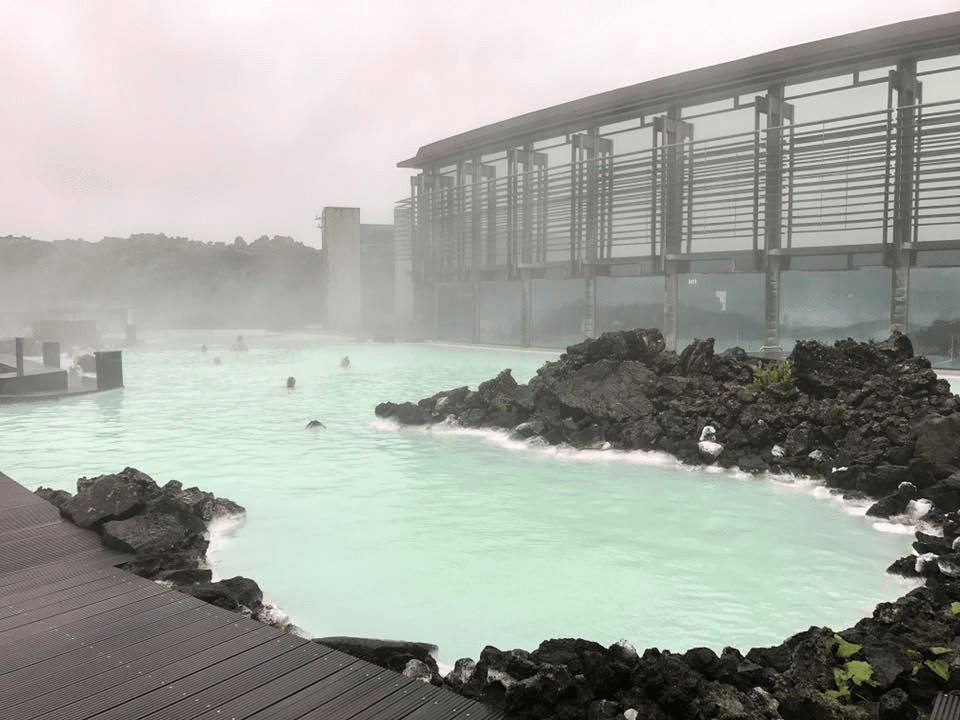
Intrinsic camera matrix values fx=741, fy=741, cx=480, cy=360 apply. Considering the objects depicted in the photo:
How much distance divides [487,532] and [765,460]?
4.92 m

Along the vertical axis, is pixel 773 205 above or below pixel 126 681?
above

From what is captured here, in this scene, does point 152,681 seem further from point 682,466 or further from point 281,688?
point 682,466

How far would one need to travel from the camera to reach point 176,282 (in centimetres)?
7219

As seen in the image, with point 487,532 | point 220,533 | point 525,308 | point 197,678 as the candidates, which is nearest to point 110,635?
point 197,678

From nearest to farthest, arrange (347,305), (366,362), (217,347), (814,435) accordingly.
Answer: (814,435), (366,362), (217,347), (347,305)

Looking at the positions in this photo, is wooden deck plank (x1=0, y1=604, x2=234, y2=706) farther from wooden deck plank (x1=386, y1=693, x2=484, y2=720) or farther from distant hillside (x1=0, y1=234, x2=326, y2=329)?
distant hillside (x1=0, y1=234, x2=326, y2=329)

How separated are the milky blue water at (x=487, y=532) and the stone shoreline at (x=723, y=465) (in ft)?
1.80

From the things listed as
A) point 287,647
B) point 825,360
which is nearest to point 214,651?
point 287,647

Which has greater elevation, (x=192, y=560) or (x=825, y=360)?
(x=825, y=360)

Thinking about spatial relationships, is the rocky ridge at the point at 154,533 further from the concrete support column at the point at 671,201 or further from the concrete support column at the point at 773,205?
the concrete support column at the point at 671,201

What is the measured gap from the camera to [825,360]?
1234 centimetres

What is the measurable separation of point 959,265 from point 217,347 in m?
Answer: 32.8

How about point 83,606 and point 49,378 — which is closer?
point 83,606

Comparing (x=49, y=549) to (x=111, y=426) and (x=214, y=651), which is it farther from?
(x=111, y=426)
